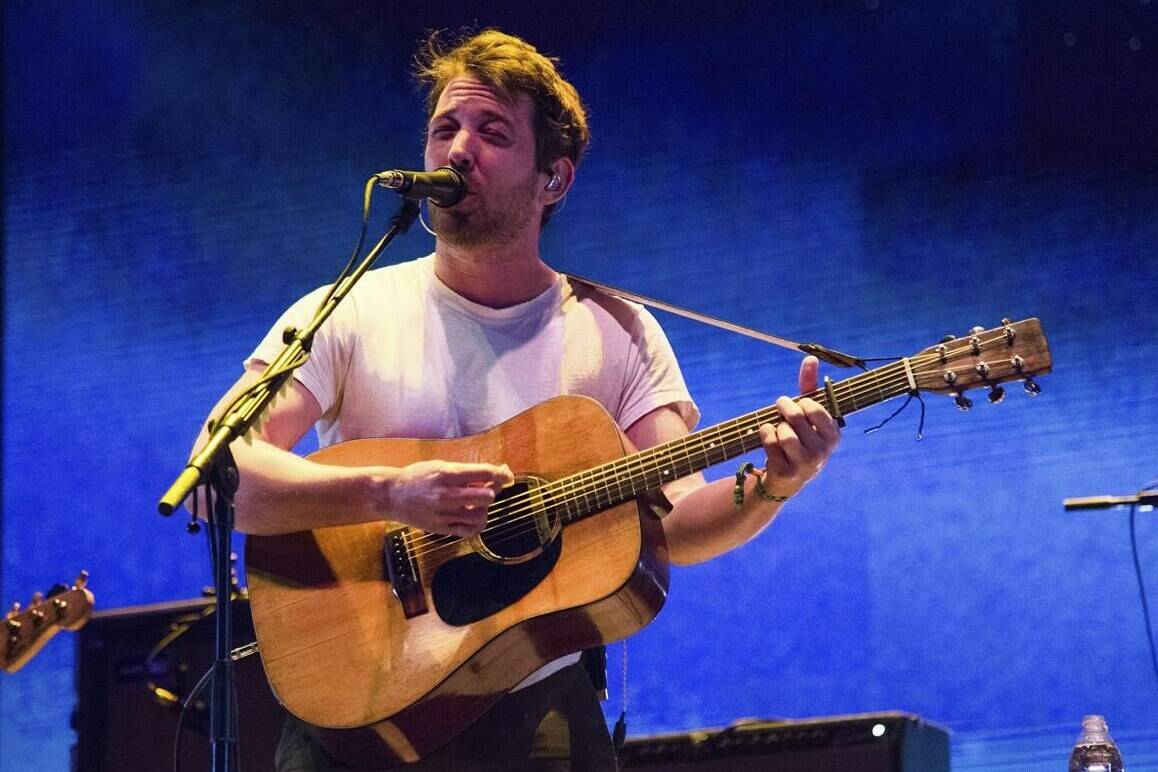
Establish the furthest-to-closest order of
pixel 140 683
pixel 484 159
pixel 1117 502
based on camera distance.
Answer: pixel 140 683
pixel 1117 502
pixel 484 159

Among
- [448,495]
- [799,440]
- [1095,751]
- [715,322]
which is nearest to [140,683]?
[448,495]

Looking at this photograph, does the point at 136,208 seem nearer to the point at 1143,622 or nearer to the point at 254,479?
the point at 254,479

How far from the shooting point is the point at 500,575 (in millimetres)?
2779

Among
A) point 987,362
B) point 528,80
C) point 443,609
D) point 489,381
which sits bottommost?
point 443,609

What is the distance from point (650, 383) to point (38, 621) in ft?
9.05

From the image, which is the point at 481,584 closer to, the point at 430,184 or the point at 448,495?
the point at 448,495

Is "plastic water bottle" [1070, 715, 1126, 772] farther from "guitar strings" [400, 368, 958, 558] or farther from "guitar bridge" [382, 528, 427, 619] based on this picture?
"guitar bridge" [382, 528, 427, 619]

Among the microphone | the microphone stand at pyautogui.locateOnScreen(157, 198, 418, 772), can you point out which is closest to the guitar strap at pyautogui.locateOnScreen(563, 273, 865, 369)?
the microphone

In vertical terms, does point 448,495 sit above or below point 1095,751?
above

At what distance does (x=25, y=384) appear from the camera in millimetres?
5930

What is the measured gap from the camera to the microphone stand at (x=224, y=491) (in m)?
2.09

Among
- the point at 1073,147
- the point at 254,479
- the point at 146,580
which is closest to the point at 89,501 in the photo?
the point at 146,580

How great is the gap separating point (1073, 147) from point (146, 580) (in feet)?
13.0

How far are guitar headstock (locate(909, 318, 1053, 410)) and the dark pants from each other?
0.96 metres
